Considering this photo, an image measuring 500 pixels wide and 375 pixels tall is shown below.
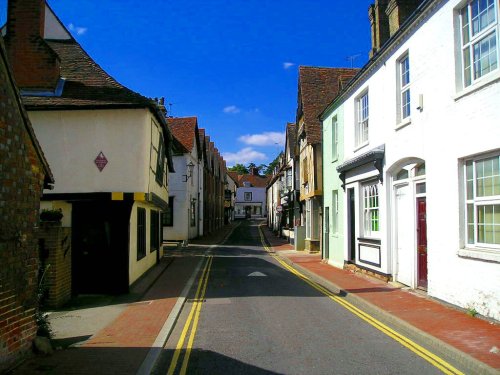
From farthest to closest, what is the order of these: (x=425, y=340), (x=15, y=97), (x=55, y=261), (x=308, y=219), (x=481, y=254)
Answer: (x=308, y=219), (x=55, y=261), (x=481, y=254), (x=425, y=340), (x=15, y=97)

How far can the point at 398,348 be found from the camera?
23.4ft

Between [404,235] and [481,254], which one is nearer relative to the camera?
[481,254]

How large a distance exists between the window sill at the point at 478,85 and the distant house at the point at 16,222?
7.40 metres

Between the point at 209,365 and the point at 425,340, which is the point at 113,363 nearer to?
the point at 209,365

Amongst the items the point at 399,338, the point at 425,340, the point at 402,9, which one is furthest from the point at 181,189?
the point at 425,340

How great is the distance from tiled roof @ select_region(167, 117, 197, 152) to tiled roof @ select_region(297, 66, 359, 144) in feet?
30.9

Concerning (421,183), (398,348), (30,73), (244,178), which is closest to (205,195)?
(30,73)

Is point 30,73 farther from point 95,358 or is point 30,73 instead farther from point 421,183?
point 421,183

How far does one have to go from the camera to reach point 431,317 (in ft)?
28.8

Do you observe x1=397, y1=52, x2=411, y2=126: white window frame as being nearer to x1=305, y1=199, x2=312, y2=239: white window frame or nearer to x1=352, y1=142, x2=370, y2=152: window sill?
x1=352, y1=142, x2=370, y2=152: window sill

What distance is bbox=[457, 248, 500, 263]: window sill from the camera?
8003 millimetres

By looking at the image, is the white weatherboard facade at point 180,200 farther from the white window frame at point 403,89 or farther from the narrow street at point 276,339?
the white window frame at point 403,89

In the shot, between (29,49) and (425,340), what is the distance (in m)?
12.8

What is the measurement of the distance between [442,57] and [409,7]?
4.72 metres
